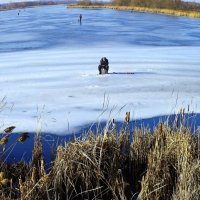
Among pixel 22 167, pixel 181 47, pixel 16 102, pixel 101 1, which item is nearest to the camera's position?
pixel 22 167

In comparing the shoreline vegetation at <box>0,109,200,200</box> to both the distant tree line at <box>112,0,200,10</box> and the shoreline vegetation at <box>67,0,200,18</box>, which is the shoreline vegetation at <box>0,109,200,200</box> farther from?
the distant tree line at <box>112,0,200,10</box>

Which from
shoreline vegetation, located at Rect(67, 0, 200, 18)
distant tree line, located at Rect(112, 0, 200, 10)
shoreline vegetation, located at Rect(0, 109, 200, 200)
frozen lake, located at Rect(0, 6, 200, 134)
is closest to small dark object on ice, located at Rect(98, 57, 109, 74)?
frozen lake, located at Rect(0, 6, 200, 134)

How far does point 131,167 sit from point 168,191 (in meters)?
0.51

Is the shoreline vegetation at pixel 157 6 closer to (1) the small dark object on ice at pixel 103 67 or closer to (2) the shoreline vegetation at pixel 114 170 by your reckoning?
(1) the small dark object on ice at pixel 103 67

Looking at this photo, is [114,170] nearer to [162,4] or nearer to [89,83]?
[89,83]

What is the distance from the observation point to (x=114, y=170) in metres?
2.93

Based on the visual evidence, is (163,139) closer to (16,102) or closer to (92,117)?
(92,117)

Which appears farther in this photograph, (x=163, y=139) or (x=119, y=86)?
(x=119, y=86)

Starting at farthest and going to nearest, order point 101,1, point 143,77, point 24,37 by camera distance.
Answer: point 101,1
point 24,37
point 143,77

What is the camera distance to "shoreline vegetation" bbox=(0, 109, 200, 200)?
98.0 inches

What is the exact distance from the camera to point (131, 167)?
3.15m

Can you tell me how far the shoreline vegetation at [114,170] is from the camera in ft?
8.17

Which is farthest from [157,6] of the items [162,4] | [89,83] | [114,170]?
[114,170]

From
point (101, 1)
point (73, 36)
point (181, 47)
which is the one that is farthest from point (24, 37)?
point (101, 1)
